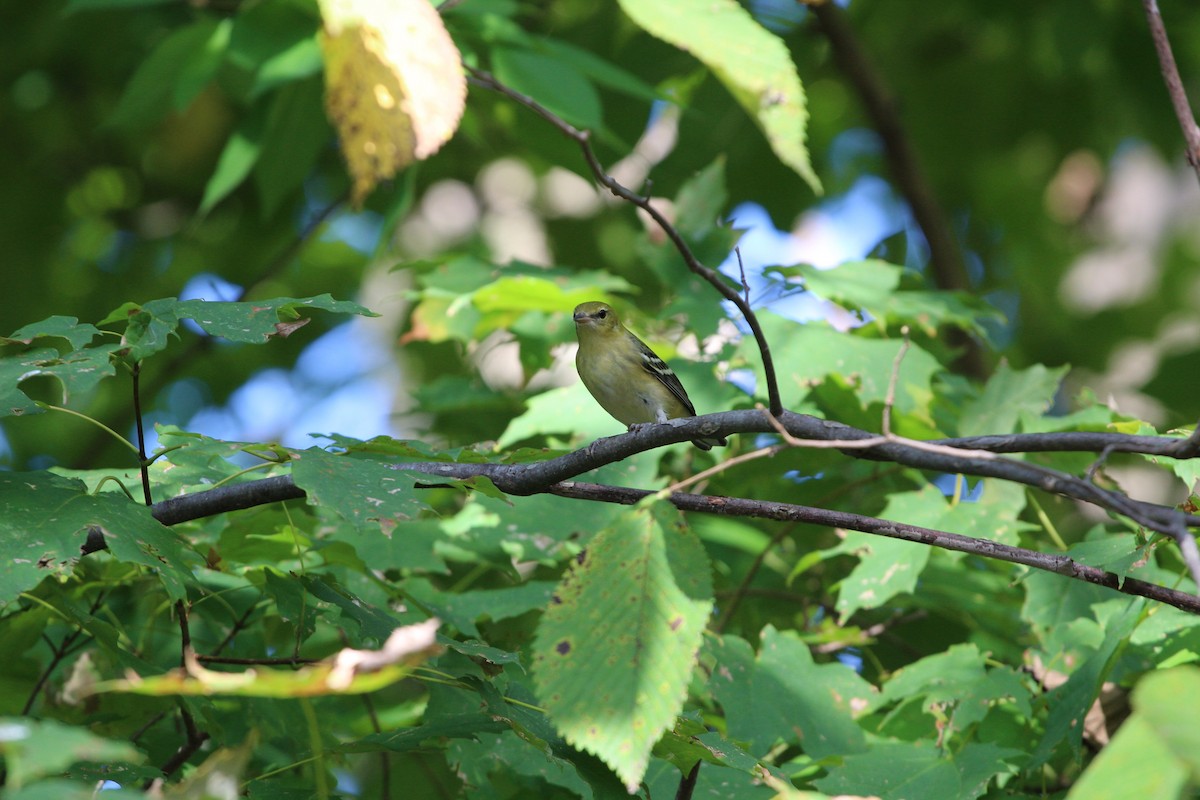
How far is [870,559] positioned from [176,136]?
6717 millimetres

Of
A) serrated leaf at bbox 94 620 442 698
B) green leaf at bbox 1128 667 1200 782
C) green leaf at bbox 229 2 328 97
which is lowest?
green leaf at bbox 229 2 328 97

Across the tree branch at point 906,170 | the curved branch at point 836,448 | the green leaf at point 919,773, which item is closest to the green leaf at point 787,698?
the green leaf at point 919,773

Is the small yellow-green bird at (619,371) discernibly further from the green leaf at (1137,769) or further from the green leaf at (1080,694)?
the green leaf at (1137,769)

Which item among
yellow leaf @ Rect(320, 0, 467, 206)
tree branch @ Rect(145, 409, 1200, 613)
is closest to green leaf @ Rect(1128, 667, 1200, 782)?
tree branch @ Rect(145, 409, 1200, 613)

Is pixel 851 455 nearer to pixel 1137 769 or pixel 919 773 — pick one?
pixel 1137 769

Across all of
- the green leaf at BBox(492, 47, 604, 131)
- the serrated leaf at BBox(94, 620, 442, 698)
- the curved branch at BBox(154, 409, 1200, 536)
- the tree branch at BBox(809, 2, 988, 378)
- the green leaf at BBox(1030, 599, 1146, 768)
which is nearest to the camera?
the serrated leaf at BBox(94, 620, 442, 698)

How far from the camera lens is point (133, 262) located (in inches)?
340

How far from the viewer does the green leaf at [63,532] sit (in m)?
2.11

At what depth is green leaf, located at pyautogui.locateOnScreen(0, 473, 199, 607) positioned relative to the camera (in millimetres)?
2113

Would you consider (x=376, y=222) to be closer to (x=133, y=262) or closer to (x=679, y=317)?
(x=133, y=262)

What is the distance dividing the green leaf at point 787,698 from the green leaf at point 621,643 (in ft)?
5.33

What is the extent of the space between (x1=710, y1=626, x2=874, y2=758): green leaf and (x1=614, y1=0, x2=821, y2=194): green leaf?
1493mm

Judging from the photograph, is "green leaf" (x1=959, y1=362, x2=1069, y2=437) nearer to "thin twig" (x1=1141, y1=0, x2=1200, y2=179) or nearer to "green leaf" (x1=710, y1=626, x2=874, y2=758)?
"green leaf" (x1=710, y1=626, x2=874, y2=758)

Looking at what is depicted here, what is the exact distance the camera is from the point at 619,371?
5.36m
